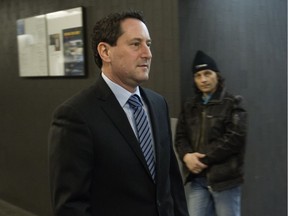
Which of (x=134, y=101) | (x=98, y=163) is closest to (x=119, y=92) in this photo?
(x=134, y=101)

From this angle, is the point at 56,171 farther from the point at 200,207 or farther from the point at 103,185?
the point at 200,207

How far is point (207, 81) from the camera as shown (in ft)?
9.05

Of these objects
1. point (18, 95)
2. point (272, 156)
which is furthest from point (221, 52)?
point (18, 95)

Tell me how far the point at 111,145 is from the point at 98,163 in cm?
8

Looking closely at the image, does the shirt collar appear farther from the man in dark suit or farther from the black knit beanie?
the black knit beanie

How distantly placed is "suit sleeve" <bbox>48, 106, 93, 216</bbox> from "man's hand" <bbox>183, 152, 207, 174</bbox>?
1.25m

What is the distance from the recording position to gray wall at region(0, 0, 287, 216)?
10.1 feet

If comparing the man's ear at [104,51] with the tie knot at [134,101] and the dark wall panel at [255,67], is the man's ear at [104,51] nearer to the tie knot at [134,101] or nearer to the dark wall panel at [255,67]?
the tie knot at [134,101]

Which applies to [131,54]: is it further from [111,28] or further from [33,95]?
[33,95]

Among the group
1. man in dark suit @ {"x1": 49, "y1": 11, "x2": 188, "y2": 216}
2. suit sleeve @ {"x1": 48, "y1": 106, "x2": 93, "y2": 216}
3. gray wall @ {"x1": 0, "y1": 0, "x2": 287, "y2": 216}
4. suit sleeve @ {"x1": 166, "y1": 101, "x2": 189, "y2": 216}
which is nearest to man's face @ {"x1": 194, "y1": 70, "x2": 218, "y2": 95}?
gray wall @ {"x1": 0, "y1": 0, "x2": 287, "y2": 216}

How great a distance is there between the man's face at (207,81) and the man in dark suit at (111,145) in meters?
1.03

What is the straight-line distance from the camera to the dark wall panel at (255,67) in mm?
3076

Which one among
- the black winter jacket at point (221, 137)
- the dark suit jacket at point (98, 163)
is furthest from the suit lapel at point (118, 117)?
the black winter jacket at point (221, 137)

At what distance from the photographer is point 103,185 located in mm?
1597
